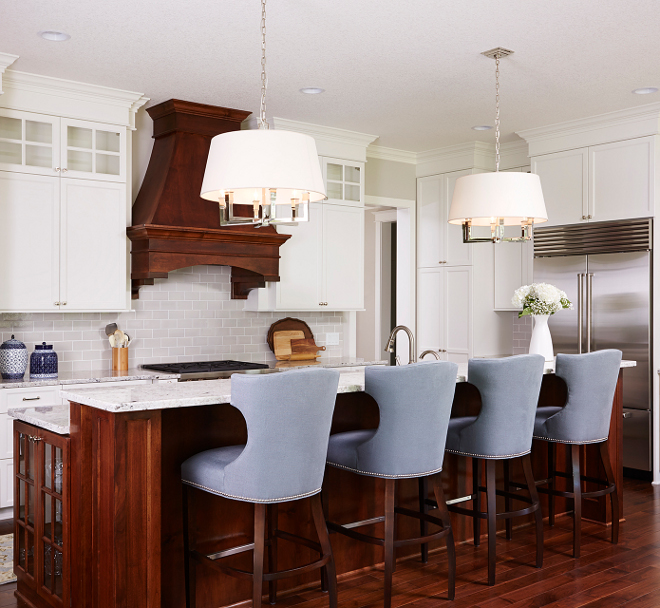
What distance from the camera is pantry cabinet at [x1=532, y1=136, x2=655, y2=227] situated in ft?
17.5

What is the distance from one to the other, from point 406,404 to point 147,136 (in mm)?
3357

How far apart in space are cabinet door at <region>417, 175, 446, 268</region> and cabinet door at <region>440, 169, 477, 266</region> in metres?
0.03

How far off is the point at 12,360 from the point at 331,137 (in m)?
2.99

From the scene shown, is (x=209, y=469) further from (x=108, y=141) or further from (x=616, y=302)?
(x=616, y=302)

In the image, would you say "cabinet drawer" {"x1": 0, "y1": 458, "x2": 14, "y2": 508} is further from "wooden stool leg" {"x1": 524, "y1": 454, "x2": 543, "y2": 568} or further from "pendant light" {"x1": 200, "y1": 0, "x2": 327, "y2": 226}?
"wooden stool leg" {"x1": 524, "y1": 454, "x2": 543, "y2": 568}

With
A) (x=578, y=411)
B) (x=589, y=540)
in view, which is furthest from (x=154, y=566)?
(x=589, y=540)

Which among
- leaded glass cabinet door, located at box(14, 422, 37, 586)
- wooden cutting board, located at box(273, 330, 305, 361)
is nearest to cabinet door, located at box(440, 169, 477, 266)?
wooden cutting board, located at box(273, 330, 305, 361)

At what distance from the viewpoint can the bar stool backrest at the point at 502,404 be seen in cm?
338

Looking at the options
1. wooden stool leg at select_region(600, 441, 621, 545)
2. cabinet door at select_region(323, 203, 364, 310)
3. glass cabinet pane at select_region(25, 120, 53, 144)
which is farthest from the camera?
cabinet door at select_region(323, 203, 364, 310)

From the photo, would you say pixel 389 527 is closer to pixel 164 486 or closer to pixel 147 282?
pixel 164 486

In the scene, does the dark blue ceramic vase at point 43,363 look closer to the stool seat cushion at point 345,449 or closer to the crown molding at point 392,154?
the stool seat cushion at point 345,449

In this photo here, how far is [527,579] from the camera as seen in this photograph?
347 centimetres

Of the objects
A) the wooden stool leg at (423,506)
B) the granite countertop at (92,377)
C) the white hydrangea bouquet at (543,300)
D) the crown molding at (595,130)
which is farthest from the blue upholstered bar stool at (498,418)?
the crown molding at (595,130)

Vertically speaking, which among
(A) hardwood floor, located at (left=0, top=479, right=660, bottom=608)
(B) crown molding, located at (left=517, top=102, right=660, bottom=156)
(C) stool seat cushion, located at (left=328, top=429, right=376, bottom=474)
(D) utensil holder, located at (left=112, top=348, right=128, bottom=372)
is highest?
(B) crown molding, located at (left=517, top=102, right=660, bottom=156)
